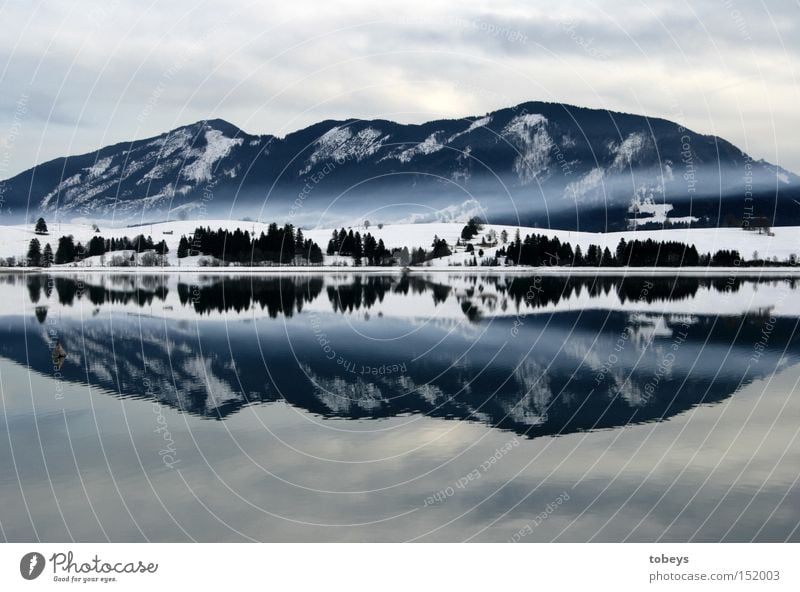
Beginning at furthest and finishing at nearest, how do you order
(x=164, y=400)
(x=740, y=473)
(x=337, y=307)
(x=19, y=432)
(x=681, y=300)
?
(x=681, y=300) → (x=337, y=307) → (x=164, y=400) → (x=19, y=432) → (x=740, y=473)

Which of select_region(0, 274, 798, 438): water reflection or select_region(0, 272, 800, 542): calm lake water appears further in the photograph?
select_region(0, 274, 798, 438): water reflection

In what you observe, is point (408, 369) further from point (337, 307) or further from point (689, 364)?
point (337, 307)

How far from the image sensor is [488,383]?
41.0 metres

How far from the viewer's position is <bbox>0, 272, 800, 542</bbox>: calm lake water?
2219cm

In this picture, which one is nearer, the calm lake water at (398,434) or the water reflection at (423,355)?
the calm lake water at (398,434)

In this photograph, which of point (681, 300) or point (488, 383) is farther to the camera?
point (681, 300)

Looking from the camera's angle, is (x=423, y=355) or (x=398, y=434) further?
(x=423, y=355)

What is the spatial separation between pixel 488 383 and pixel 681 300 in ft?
207

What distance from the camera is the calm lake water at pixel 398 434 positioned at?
72.8 feet

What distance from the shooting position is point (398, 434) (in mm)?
31000

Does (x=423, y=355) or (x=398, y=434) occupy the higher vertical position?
(x=423, y=355)

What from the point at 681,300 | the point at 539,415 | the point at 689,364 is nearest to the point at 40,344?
the point at 539,415
